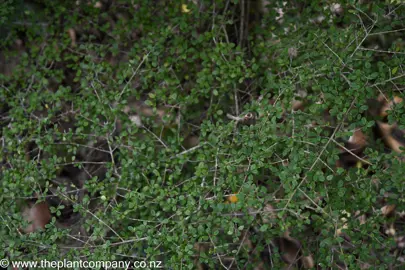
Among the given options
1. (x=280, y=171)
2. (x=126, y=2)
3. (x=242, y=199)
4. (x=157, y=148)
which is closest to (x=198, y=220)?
(x=242, y=199)

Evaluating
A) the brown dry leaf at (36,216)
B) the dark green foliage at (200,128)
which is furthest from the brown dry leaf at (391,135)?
the brown dry leaf at (36,216)

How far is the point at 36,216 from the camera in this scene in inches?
123

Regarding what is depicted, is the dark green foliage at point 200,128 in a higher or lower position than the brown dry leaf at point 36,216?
higher

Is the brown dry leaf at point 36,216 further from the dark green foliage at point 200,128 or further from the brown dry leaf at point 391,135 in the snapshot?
the brown dry leaf at point 391,135

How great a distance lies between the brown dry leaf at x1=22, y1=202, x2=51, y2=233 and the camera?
309cm

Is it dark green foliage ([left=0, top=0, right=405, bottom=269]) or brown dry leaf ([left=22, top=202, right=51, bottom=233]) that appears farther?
brown dry leaf ([left=22, top=202, right=51, bottom=233])

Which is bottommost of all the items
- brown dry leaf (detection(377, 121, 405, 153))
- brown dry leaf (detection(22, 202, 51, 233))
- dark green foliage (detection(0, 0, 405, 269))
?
brown dry leaf (detection(22, 202, 51, 233))

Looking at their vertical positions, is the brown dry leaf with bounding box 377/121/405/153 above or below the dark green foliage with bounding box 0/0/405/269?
below

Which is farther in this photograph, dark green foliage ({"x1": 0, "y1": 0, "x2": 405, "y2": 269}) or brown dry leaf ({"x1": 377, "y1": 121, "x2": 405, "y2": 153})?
brown dry leaf ({"x1": 377, "y1": 121, "x2": 405, "y2": 153})

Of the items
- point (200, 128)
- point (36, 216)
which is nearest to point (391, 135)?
point (200, 128)

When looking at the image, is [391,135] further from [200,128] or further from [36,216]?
[36,216]

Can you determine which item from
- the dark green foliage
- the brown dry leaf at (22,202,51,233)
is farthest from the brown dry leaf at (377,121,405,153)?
the brown dry leaf at (22,202,51,233)

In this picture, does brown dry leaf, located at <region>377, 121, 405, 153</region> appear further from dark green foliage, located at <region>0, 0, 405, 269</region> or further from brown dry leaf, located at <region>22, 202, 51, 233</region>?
brown dry leaf, located at <region>22, 202, 51, 233</region>

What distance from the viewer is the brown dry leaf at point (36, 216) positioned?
3086 millimetres
